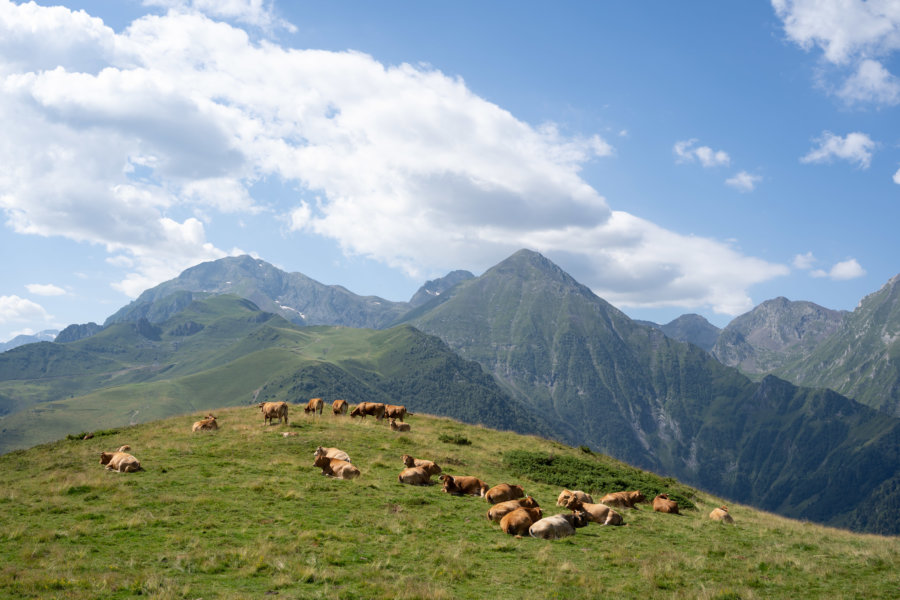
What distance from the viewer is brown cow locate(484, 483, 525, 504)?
23031mm

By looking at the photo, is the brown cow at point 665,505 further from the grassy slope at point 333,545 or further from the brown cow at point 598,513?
the brown cow at point 598,513

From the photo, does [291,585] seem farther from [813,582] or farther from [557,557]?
[813,582]

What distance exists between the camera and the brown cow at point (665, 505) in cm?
2642

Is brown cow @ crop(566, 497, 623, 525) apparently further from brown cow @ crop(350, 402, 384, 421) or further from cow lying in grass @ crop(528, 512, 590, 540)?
brown cow @ crop(350, 402, 384, 421)

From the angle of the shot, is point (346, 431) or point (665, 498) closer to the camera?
point (665, 498)

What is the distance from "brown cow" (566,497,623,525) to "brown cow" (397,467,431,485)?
690cm

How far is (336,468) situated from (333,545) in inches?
370

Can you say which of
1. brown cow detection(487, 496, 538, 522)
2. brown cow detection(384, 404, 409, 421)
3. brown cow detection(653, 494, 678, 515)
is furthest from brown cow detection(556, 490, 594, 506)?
brown cow detection(384, 404, 409, 421)

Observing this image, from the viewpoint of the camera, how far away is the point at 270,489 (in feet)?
71.4

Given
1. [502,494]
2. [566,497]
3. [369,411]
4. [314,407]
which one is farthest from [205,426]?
[566,497]

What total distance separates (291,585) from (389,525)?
5721 mm

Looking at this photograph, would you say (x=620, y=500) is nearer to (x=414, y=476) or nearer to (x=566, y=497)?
(x=566, y=497)

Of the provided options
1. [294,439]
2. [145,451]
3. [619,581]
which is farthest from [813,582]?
[145,451]

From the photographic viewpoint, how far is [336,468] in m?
25.1
